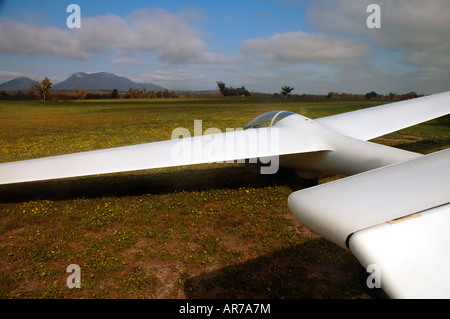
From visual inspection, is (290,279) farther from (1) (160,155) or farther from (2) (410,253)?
(1) (160,155)

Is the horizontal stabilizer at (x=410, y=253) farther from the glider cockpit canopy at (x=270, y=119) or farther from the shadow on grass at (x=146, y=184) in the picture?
the glider cockpit canopy at (x=270, y=119)

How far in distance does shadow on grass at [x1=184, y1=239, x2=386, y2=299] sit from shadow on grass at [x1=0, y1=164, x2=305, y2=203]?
3.11 meters

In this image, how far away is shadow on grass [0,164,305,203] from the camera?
684 cm

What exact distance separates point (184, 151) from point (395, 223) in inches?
201

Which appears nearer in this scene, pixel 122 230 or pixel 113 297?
pixel 113 297

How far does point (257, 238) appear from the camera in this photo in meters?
4.56

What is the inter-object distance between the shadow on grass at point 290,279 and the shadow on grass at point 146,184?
311 cm

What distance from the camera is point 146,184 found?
296 inches

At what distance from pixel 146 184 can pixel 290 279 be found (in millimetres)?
5235

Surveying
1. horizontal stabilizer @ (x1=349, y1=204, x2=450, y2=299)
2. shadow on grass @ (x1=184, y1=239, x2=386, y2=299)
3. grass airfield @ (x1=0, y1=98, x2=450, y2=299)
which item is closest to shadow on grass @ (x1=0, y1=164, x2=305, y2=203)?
grass airfield @ (x1=0, y1=98, x2=450, y2=299)

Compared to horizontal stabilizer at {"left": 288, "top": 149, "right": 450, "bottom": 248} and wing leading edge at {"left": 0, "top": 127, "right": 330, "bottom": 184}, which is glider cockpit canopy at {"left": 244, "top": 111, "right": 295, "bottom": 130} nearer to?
wing leading edge at {"left": 0, "top": 127, "right": 330, "bottom": 184}

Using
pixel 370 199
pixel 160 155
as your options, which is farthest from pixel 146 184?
pixel 370 199
